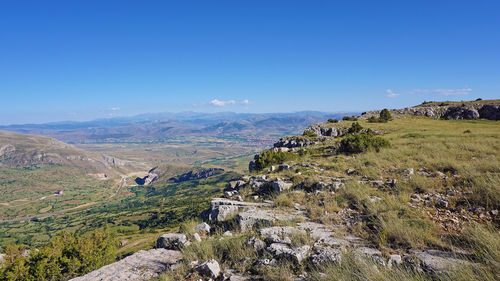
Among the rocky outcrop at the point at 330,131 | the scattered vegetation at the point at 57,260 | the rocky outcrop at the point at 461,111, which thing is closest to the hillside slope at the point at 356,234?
the scattered vegetation at the point at 57,260

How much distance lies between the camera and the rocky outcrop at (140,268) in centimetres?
558

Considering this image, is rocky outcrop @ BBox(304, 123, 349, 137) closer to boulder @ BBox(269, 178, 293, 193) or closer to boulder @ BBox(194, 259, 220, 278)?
boulder @ BBox(269, 178, 293, 193)

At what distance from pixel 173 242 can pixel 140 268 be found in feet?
5.03

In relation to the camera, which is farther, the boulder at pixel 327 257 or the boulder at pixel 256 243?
the boulder at pixel 256 243

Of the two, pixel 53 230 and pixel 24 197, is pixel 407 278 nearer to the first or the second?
pixel 53 230

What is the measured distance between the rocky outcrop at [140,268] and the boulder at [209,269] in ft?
3.13

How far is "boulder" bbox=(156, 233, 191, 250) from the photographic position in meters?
7.09

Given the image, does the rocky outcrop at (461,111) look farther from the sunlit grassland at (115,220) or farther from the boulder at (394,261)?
the sunlit grassland at (115,220)

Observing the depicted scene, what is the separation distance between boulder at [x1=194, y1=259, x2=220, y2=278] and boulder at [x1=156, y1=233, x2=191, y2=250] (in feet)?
6.74

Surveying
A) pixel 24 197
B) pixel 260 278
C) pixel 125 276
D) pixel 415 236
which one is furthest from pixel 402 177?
pixel 24 197

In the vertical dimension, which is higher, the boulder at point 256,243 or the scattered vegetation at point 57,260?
the boulder at point 256,243

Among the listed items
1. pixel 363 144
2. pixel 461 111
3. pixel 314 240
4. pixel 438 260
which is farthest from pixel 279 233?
pixel 461 111

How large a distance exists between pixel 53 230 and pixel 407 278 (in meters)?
151

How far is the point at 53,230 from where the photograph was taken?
105 meters
